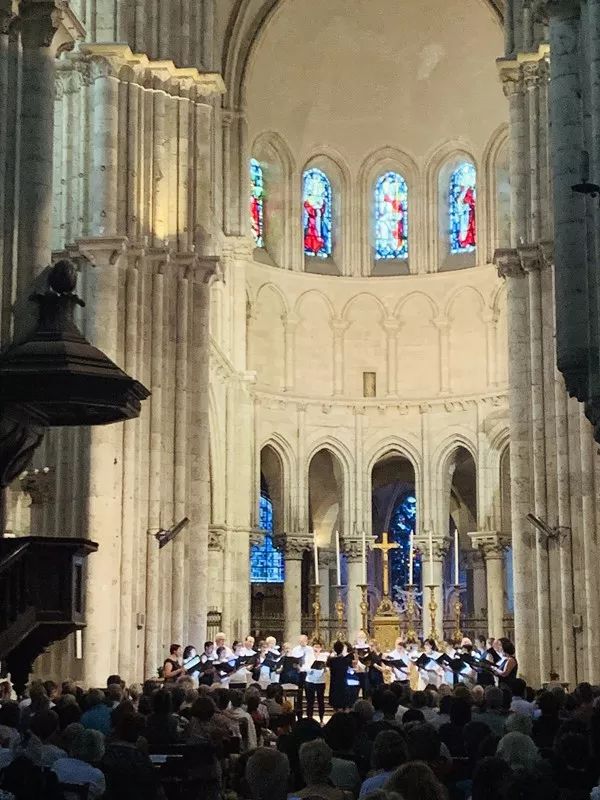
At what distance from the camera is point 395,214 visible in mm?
45406

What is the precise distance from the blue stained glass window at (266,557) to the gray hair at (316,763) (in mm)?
35362

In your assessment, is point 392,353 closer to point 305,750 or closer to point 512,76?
point 512,76

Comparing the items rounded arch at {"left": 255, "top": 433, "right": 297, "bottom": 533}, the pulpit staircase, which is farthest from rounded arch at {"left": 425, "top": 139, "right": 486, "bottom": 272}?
the pulpit staircase

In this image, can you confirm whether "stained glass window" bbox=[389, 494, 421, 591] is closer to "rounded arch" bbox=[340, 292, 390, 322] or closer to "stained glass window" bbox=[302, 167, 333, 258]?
"rounded arch" bbox=[340, 292, 390, 322]

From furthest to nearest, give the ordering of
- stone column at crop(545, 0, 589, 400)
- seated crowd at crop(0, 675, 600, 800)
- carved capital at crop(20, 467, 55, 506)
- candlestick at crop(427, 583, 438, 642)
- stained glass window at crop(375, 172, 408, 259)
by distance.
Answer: stained glass window at crop(375, 172, 408, 259), candlestick at crop(427, 583, 438, 642), carved capital at crop(20, 467, 55, 506), stone column at crop(545, 0, 589, 400), seated crowd at crop(0, 675, 600, 800)

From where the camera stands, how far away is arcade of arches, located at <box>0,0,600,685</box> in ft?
88.1

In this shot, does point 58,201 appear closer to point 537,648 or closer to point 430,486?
point 537,648

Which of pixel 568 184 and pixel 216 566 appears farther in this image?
pixel 216 566

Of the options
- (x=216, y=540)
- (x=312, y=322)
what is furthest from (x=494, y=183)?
(x=216, y=540)

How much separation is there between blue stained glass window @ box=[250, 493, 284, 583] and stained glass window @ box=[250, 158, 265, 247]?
7.32 m

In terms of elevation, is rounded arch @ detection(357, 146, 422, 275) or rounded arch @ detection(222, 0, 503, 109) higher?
rounded arch @ detection(222, 0, 503, 109)

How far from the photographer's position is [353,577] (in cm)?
4291

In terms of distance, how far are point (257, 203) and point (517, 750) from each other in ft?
119

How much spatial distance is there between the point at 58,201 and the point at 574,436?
9.78 meters
